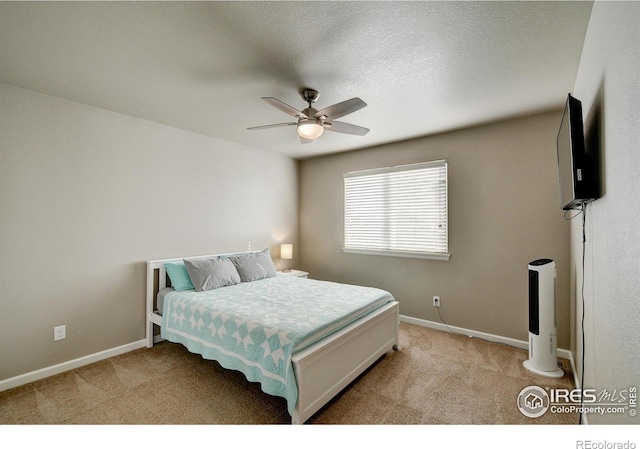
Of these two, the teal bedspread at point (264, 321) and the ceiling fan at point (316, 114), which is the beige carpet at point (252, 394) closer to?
the teal bedspread at point (264, 321)

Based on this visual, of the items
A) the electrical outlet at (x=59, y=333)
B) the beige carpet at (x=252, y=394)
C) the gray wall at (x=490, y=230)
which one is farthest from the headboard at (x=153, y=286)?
the gray wall at (x=490, y=230)

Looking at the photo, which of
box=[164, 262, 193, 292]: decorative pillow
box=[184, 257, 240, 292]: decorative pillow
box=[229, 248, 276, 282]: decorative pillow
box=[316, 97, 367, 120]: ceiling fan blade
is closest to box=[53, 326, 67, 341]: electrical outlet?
box=[164, 262, 193, 292]: decorative pillow

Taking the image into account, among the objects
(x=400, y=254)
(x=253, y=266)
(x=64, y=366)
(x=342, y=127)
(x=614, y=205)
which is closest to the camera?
(x=614, y=205)

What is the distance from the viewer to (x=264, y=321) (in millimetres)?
2215

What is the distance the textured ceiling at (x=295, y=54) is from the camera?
5.44 ft

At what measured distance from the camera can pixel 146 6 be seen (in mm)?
1614

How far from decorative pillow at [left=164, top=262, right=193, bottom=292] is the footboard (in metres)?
1.82

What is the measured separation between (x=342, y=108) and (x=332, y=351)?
185 cm

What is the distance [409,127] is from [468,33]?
173 cm

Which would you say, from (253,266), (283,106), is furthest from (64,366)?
(283,106)

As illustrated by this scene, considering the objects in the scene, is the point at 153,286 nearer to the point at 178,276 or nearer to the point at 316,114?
the point at 178,276

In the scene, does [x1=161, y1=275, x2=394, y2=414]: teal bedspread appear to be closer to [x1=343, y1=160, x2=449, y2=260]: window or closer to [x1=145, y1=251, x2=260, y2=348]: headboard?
[x1=145, y1=251, x2=260, y2=348]: headboard

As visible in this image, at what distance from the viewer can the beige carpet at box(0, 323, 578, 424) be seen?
2040 millimetres

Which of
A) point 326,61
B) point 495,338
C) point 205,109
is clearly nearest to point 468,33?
point 326,61
